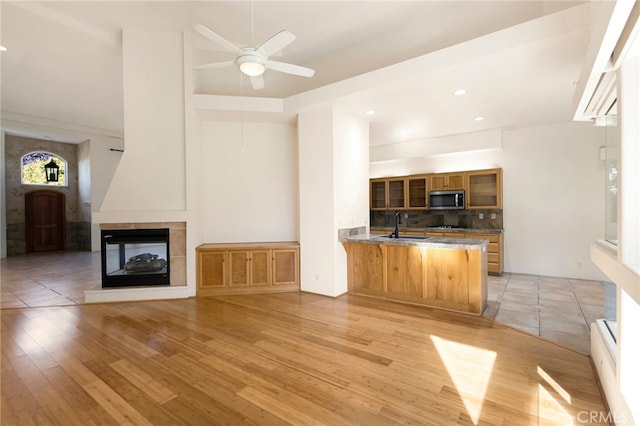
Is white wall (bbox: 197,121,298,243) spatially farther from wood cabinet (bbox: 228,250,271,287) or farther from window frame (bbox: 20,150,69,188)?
window frame (bbox: 20,150,69,188)

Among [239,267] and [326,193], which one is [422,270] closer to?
[326,193]

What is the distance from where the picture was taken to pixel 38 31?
4188mm

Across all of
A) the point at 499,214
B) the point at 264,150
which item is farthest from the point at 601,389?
the point at 264,150

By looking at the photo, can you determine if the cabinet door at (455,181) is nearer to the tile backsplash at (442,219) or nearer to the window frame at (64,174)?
the tile backsplash at (442,219)

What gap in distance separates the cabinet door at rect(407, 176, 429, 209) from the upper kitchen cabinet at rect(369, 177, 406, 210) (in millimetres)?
148

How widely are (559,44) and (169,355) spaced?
16.1ft

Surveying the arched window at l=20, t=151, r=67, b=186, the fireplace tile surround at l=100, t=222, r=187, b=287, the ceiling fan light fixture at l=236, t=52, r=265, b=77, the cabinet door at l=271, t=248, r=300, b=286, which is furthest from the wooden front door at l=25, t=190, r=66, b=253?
the ceiling fan light fixture at l=236, t=52, r=265, b=77

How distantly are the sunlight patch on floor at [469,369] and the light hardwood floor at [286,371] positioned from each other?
10 mm

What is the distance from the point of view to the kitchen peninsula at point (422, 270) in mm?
3750

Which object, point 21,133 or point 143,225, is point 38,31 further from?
point 21,133

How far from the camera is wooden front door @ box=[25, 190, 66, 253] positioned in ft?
29.8

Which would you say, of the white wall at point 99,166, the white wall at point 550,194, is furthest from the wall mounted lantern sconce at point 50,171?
the white wall at point 550,194

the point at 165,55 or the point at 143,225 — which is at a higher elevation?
the point at 165,55

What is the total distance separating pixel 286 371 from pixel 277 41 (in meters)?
3.01
